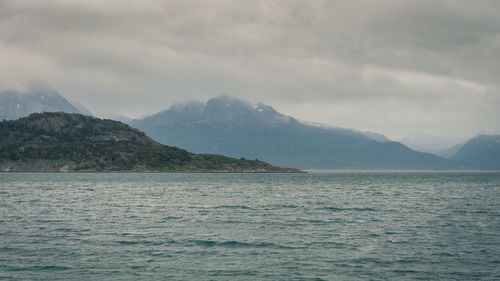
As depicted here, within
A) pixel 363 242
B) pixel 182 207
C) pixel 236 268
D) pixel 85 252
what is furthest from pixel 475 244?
pixel 182 207

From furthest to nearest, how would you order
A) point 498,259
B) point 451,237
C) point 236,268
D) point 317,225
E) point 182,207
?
1. point 182,207
2. point 317,225
3. point 451,237
4. point 498,259
5. point 236,268

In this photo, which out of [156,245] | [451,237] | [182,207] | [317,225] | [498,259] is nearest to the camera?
[498,259]

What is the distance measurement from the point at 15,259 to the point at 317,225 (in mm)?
41269

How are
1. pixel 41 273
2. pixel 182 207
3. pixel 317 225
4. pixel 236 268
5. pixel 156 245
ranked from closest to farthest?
pixel 41 273, pixel 236 268, pixel 156 245, pixel 317 225, pixel 182 207

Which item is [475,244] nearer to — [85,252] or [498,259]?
[498,259]

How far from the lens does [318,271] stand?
129 ft

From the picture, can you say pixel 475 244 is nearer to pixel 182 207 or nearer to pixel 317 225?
pixel 317 225

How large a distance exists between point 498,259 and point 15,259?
1900 inches

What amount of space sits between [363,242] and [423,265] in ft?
38.9

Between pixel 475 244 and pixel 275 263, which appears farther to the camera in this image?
pixel 475 244

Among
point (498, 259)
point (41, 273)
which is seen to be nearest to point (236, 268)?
point (41, 273)

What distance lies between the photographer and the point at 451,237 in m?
56.7

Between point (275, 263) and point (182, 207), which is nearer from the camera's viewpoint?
point (275, 263)

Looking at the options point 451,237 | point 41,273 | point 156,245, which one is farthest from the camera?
point 451,237
